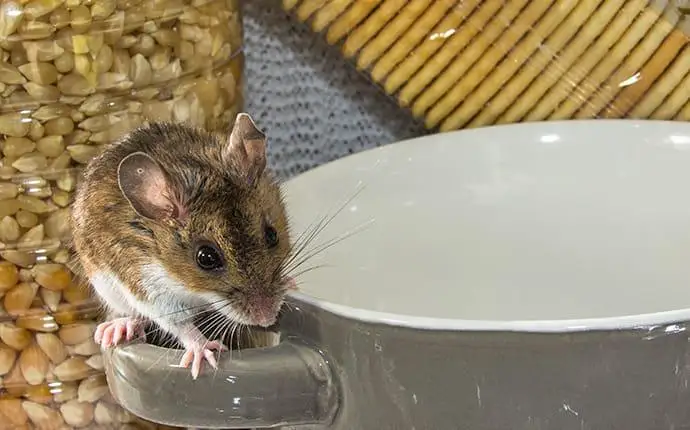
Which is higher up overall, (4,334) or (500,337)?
(500,337)

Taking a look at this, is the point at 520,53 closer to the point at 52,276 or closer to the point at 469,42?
the point at 469,42

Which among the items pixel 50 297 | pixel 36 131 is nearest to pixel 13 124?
pixel 36 131

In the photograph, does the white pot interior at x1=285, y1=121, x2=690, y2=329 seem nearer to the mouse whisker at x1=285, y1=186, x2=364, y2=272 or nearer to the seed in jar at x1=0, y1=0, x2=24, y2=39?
the mouse whisker at x1=285, y1=186, x2=364, y2=272

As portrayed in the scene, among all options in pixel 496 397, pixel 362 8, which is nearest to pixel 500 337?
pixel 496 397

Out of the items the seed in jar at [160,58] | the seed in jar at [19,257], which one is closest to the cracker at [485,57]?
the seed in jar at [160,58]

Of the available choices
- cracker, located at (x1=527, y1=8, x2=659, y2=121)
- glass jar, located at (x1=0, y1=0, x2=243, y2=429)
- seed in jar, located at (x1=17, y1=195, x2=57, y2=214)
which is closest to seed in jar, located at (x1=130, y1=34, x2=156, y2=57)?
glass jar, located at (x1=0, y1=0, x2=243, y2=429)

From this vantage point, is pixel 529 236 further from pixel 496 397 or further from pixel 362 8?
pixel 496 397
